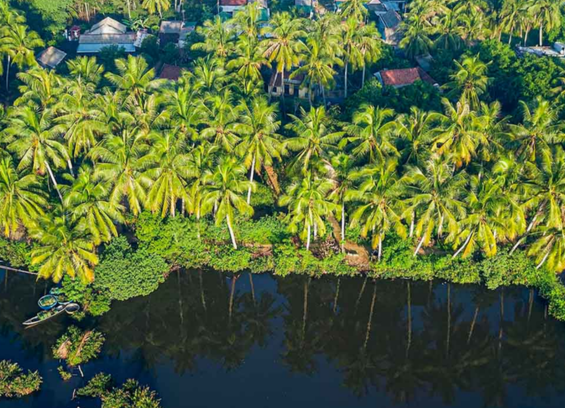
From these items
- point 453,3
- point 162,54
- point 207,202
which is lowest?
point 207,202

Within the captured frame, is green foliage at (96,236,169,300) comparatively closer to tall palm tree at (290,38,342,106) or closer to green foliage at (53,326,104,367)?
green foliage at (53,326,104,367)

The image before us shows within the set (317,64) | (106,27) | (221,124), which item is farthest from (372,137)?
(106,27)

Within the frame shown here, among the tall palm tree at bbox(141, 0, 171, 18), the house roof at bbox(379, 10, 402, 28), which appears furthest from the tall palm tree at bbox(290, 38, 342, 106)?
the tall palm tree at bbox(141, 0, 171, 18)

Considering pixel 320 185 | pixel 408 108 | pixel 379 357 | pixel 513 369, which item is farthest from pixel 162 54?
pixel 513 369

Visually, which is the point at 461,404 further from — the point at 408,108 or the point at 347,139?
the point at 408,108

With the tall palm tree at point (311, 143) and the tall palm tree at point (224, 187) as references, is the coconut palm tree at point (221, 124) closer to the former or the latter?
the tall palm tree at point (224, 187)

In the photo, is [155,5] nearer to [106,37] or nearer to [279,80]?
[106,37]
